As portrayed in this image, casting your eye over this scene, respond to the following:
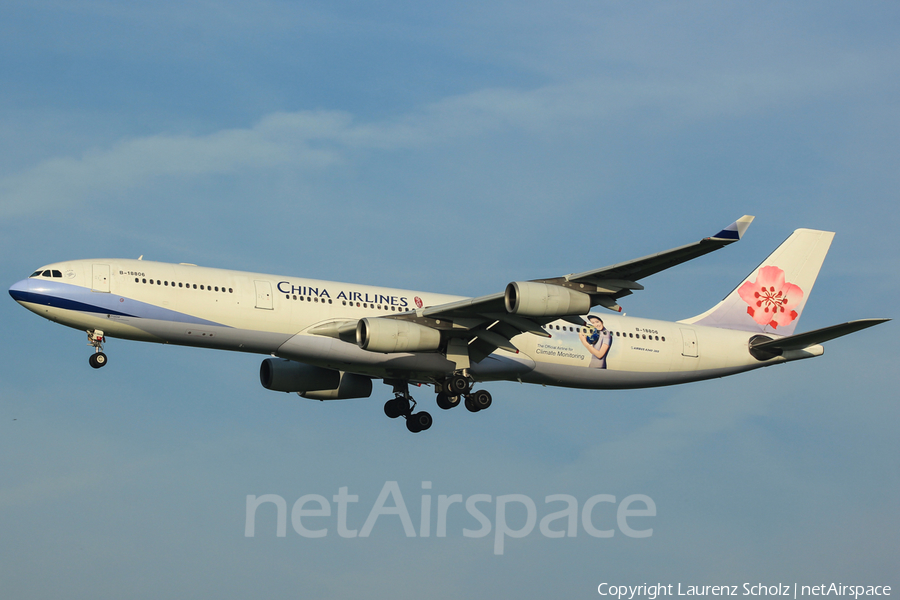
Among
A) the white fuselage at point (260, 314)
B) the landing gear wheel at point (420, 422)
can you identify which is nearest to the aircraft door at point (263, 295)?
the white fuselage at point (260, 314)

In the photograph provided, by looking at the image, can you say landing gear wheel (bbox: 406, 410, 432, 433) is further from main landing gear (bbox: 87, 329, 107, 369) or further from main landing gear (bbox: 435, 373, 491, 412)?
main landing gear (bbox: 87, 329, 107, 369)

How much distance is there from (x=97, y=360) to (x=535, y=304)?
15.7 metres

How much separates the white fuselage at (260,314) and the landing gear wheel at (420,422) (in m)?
2.61

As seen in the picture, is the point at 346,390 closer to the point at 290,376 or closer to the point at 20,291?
the point at 290,376

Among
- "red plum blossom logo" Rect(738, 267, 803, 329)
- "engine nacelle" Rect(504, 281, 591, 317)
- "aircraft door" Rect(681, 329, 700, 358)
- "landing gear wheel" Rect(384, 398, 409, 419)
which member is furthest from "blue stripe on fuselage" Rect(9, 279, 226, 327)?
"red plum blossom logo" Rect(738, 267, 803, 329)

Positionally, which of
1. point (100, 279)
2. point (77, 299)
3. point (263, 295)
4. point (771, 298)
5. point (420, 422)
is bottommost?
point (420, 422)

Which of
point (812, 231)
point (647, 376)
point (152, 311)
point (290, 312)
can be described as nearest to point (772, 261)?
point (812, 231)

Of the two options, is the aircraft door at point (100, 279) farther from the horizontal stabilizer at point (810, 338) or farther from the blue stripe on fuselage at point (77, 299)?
the horizontal stabilizer at point (810, 338)

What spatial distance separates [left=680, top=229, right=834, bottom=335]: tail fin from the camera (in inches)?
1849

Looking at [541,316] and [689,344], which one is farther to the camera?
[689,344]

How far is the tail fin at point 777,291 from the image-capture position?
47.0m

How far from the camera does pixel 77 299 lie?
35.9 m

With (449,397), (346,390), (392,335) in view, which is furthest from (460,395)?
(346,390)

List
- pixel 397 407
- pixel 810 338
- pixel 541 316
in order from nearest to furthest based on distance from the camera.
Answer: pixel 541 316 → pixel 810 338 → pixel 397 407
